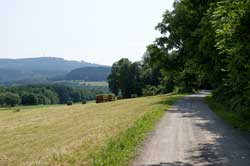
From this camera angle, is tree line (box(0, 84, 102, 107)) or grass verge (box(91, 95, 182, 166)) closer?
grass verge (box(91, 95, 182, 166))

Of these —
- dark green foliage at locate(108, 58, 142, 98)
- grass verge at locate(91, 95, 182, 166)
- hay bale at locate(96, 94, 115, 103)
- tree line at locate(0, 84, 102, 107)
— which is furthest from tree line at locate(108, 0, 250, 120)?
tree line at locate(0, 84, 102, 107)

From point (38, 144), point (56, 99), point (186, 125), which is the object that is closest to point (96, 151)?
point (38, 144)

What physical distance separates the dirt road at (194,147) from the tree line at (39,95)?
4366 inches

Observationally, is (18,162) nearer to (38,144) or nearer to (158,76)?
(38,144)

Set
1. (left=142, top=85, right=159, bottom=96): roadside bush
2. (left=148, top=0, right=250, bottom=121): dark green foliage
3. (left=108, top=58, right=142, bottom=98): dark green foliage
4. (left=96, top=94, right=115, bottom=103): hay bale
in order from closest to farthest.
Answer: (left=148, top=0, right=250, bottom=121): dark green foliage → (left=96, top=94, right=115, bottom=103): hay bale → (left=142, top=85, right=159, bottom=96): roadside bush → (left=108, top=58, right=142, bottom=98): dark green foliage

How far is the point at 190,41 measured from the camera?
45.3 metres

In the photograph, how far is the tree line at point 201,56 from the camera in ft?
51.6

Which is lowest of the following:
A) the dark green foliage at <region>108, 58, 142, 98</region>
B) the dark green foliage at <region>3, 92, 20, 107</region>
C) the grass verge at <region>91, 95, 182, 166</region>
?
the dark green foliage at <region>3, 92, 20, 107</region>

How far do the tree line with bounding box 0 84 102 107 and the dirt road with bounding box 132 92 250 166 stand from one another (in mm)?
110888

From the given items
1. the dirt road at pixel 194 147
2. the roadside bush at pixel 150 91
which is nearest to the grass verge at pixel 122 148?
the dirt road at pixel 194 147

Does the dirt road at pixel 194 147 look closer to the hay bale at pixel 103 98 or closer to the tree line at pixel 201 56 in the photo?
the tree line at pixel 201 56

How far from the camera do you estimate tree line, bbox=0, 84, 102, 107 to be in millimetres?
132250

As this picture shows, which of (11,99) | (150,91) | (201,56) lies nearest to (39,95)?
(11,99)

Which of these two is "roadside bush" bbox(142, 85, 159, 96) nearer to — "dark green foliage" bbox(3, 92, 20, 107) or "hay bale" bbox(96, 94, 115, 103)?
"hay bale" bbox(96, 94, 115, 103)
